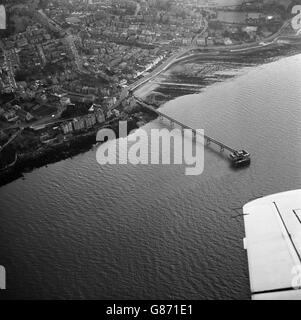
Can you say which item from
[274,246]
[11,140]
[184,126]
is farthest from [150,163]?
[274,246]

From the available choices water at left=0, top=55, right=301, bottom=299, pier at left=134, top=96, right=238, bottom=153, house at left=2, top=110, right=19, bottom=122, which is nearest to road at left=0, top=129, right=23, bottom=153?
house at left=2, top=110, right=19, bottom=122

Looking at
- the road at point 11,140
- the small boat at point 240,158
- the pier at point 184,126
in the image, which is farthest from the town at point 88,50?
the small boat at point 240,158

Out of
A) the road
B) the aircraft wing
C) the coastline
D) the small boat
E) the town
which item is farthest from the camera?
the town

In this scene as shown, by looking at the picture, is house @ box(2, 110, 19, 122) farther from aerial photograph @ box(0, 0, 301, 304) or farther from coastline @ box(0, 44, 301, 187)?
coastline @ box(0, 44, 301, 187)

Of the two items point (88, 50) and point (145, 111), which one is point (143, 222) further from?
point (88, 50)

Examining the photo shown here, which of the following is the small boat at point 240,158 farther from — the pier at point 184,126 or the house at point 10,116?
the house at point 10,116

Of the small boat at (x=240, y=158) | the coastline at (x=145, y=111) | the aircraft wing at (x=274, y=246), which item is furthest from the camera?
the coastline at (x=145, y=111)

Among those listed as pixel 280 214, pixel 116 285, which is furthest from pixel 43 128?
pixel 280 214
